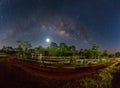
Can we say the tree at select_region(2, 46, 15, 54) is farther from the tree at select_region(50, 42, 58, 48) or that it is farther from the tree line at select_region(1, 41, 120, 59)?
the tree at select_region(50, 42, 58, 48)

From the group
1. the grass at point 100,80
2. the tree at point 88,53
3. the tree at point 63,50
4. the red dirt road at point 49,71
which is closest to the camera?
the red dirt road at point 49,71

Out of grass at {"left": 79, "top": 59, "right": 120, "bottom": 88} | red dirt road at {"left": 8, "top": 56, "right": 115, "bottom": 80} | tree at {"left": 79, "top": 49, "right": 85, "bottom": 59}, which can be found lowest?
grass at {"left": 79, "top": 59, "right": 120, "bottom": 88}

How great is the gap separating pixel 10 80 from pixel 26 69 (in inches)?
33.6

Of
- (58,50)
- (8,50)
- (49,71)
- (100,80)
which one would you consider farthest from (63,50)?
(49,71)

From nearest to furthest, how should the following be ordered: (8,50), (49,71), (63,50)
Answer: (49,71) → (8,50) → (63,50)

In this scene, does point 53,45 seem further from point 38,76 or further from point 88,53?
point 38,76

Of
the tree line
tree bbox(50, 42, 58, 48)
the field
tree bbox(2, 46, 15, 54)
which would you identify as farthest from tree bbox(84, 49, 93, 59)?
the field

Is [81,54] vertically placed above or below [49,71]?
above

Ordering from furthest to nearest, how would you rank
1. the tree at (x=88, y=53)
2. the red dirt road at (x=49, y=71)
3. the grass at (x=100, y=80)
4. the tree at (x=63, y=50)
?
1. the tree at (x=63, y=50)
2. the tree at (x=88, y=53)
3. the grass at (x=100, y=80)
4. the red dirt road at (x=49, y=71)

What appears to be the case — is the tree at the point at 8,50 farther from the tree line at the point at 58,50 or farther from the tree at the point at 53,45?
the tree at the point at 53,45

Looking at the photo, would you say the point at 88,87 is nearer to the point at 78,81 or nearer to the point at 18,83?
the point at 78,81

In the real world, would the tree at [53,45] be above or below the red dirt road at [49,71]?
above

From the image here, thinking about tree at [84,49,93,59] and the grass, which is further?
tree at [84,49,93,59]

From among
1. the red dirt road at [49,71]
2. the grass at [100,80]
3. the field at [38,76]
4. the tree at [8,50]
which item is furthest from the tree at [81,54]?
the red dirt road at [49,71]
